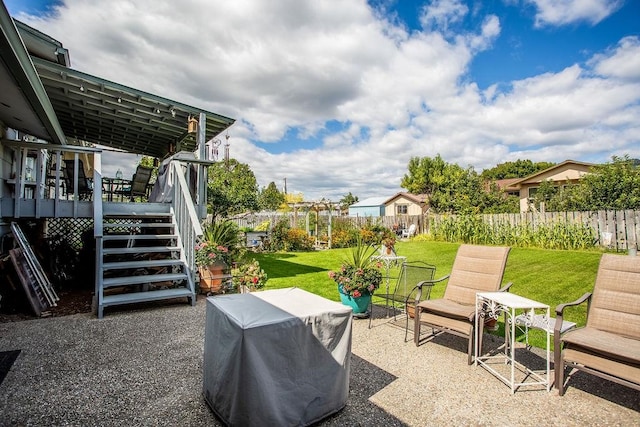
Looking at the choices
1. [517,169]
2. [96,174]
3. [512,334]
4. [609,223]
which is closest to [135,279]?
[96,174]

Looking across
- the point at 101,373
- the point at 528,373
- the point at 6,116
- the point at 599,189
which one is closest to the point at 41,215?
the point at 6,116

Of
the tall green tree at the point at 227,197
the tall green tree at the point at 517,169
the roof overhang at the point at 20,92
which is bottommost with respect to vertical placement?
the tall green tree at the point at 227,197

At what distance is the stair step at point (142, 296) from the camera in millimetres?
4641

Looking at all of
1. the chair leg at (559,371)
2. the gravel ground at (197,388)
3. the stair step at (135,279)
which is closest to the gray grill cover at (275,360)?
the gravel ground at (197,388)

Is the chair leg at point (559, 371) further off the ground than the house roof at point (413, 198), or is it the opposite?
the house roof at point (413, 198)

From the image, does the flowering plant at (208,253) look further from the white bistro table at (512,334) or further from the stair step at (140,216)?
the white bistro table at (512,334)

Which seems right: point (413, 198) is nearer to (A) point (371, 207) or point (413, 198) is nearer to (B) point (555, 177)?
(A) point (371, 207)

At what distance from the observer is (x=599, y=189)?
41.9 feet

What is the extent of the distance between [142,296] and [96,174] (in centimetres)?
240

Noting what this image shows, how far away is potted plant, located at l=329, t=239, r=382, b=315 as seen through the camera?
176 inches

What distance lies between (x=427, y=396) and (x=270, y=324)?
62.3 inches

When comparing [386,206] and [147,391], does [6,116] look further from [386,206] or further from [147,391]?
[386,206]

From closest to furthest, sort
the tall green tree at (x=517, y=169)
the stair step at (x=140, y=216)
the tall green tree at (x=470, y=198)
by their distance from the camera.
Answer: the stair step at (x=140, y=216)
the tall green tree at (x=470, y=198)
the tall green tree at (x=517, y=169)

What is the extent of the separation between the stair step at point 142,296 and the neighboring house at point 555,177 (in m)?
20.9
